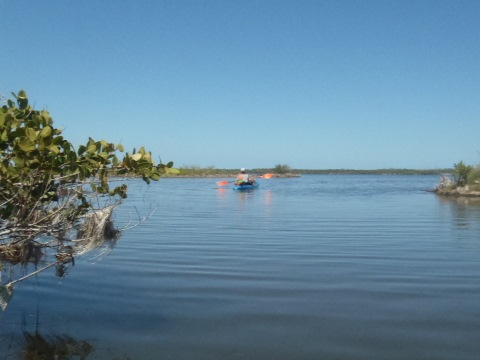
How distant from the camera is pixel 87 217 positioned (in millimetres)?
6379

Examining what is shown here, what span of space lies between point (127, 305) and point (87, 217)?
2244 mm

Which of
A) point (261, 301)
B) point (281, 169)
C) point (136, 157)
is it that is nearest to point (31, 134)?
point (136, 157)

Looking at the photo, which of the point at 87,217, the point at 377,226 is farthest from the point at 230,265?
the point at 377,226

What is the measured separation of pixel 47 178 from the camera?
5.55m

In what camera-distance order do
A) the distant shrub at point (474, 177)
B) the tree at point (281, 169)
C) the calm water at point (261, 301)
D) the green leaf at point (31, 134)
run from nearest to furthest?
the green leaf at point (31, 134)
the calm water at point (261, 301)
the distant shrub at point (474, 177)
the tree at point (281, 169)

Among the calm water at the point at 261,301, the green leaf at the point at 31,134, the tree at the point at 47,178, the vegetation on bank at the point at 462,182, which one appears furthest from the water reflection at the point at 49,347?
the vegetation on bank at the point at 462,182

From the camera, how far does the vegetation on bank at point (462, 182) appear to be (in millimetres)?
37781

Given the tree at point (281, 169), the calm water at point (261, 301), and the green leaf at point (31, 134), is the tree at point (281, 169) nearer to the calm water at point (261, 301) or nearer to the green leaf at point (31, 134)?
the calm water at point (261, 301)

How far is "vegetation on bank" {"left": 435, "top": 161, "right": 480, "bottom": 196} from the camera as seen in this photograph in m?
37.8

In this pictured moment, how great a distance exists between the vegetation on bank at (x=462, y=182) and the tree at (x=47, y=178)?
35.4m

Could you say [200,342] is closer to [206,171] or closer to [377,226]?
[377,226]

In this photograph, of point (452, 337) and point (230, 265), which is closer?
point (452, 337)

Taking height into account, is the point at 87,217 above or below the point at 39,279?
above

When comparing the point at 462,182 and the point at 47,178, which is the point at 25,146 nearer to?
the point at 47,178
